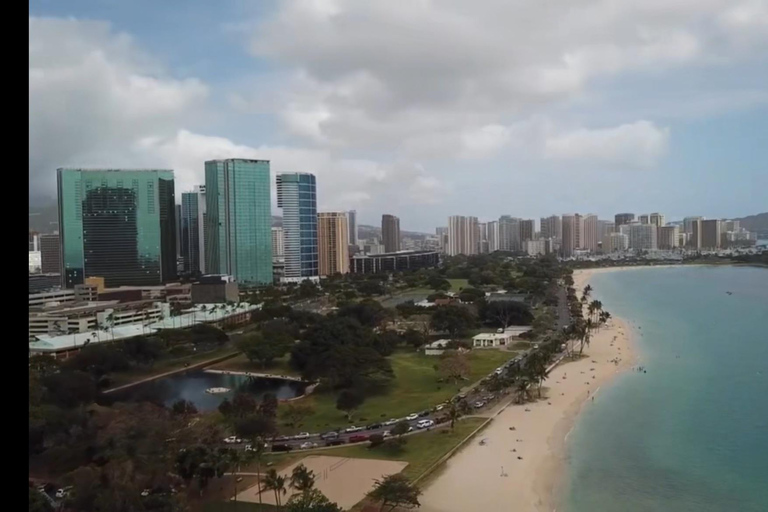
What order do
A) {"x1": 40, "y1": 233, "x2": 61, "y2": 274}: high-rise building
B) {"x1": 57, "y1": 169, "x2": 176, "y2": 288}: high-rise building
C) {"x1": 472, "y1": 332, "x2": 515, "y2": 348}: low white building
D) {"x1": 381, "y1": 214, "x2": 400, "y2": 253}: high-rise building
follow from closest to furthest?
1. {"x1": 472, "y1": 332, "x2": 515, "y2": 348}: low white building
2. {"x1": 40, "y1": 233, "x2": 61, "y2": 274}: high-rise building
3. {"x1": 57, "y1": 169, "x2": 176, "y2": 288}: high-rise building
4. {"x1": 381, "y1": 214, "x2": 400, "y2": 253}: high-rise building

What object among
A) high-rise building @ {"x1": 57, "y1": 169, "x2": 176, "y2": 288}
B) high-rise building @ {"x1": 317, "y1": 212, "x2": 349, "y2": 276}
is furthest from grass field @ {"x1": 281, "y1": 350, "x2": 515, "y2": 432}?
high-rise building @ {"x1": 317, "y1": 212, "x2": 349, "y2": 276}

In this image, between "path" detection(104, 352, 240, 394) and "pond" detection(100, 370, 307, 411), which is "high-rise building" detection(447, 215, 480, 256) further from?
"pond" detection(100, 370, 307, 411)

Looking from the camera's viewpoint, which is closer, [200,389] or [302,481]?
[302,481]

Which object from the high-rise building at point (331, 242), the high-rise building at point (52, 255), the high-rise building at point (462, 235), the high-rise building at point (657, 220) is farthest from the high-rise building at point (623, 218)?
the high-rise building at point (52, 255)

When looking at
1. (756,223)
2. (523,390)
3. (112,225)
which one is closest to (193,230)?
(112,225)

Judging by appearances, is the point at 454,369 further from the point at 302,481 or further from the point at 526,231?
the point at 526,231

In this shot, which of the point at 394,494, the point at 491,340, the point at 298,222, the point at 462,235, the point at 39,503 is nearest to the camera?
the point at 39,503

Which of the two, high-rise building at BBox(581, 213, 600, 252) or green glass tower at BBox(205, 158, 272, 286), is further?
high-rise building at BBox(581, 213, 600, 252)

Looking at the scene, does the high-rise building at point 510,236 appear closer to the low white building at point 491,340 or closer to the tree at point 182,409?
the low white building at point 491,340
